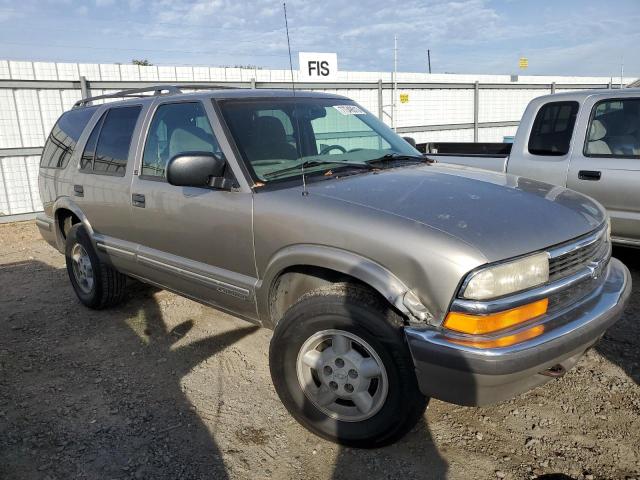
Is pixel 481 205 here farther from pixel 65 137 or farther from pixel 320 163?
pixel 65 137

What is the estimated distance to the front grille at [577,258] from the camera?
8.07 feet

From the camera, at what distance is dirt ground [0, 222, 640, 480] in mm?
2641

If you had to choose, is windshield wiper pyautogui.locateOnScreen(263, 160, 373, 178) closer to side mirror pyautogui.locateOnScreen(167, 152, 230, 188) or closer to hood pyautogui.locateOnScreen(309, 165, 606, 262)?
hood pyautogui.locateOnScreen(309, 165, 606, 262)

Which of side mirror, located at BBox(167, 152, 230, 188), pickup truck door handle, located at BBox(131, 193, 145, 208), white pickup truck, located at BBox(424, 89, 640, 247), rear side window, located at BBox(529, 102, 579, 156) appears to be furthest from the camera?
rear side window, located at BBox(529, 102, 579, 156)

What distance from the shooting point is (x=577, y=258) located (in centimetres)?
261

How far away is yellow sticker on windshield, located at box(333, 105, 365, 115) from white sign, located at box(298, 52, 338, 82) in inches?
336

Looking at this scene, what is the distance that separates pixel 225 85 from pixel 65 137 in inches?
273

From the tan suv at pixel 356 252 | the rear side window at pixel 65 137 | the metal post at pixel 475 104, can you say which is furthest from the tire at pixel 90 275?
the metal post at pixel 475 104

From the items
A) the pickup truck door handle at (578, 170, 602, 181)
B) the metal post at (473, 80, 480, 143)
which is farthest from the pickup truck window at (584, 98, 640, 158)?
the metal post at (473, 80, 480, 143)

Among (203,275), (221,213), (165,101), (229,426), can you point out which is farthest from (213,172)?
(229,426)

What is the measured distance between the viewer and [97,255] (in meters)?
4.57

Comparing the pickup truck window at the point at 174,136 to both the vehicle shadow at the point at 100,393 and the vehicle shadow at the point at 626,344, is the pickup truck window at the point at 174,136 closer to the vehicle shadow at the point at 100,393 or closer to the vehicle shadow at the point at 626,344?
the vehicle shadow at the point at 100,393

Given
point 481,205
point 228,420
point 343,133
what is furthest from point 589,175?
point 228,420

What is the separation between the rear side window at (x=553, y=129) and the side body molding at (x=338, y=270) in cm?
378
